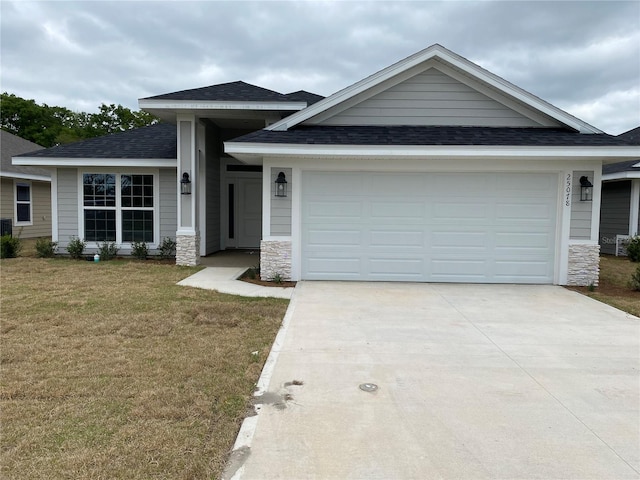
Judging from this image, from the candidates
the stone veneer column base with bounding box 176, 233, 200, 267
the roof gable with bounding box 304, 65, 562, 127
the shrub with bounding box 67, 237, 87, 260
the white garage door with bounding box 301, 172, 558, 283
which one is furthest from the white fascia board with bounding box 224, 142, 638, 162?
the shrub with bounding box 67, 237, 87, 260

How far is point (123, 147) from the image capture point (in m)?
12.3

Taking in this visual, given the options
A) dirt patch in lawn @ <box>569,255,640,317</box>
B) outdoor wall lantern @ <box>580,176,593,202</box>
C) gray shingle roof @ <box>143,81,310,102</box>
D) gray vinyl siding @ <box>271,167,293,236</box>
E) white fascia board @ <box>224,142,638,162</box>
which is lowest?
dirt patch in lawn @ <box>569,255,640,317</box>

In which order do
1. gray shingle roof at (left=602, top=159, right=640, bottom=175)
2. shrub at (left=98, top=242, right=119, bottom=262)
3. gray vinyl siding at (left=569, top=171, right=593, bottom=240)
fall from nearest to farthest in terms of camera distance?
gray vinyl siding at (left=569, top=171, right=593, bottom=240)
shrub at (left=98, top=242, right=119, bottom=262)
gray shingle roof at (left=602, top=159, right=640, bottom=175)

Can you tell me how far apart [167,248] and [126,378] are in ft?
27.9

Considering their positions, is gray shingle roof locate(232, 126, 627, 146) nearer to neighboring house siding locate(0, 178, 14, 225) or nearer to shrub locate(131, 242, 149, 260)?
shrub locate(131, 242, 149, 260)

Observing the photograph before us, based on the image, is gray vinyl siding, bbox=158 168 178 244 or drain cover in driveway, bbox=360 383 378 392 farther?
gray vinyl siding, bbox=158 168 178 244

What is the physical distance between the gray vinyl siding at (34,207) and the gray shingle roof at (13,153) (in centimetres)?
49

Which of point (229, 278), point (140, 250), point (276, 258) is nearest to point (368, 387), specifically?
point (276, 258)

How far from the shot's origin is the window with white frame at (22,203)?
17.3 metres

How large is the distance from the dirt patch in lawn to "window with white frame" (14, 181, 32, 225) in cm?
1949

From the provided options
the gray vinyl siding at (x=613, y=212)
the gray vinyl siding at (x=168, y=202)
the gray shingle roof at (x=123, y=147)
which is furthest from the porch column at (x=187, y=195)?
the gray vinyl siding at (x=613, y=212)

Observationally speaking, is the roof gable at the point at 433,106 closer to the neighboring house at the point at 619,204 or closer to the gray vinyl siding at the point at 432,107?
the gray vinyl siding at the point at 432,107

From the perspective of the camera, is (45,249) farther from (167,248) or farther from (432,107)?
(432,107)

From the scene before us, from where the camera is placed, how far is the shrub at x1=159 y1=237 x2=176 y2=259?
11.8 meters
